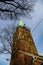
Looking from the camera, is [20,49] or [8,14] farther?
[20,49]

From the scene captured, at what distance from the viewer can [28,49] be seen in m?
32.4

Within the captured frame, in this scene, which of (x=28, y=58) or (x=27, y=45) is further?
(x=27, y=45)

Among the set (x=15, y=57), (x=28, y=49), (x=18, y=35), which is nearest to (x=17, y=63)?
(x=15, y=57)

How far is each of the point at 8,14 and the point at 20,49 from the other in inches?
912

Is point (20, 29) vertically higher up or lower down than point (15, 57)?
higher up

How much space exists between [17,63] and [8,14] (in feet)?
70.9

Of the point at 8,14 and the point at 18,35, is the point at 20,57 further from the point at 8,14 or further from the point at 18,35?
the point at 8,14

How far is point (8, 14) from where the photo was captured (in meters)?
8.73

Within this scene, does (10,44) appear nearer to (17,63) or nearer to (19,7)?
(17,63)

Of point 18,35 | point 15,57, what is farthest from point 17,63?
point 18,35

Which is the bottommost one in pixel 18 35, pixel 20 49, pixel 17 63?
pixel 17 63

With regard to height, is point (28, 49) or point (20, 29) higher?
point (20, 29)

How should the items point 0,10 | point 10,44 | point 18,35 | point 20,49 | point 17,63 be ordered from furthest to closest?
point 18,35 → point 20,49 → point 17,63 → point 10,44 → point 0,10

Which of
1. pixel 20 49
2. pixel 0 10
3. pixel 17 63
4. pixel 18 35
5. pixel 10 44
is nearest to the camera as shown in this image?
pixel 0 10
